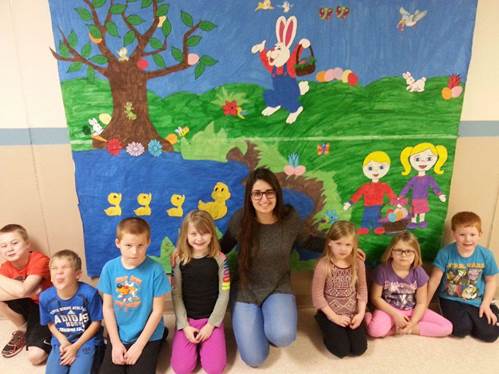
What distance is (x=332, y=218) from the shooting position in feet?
7.41

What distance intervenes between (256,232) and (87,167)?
97cm

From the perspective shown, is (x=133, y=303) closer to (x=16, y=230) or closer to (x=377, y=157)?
(x=16, y=230)

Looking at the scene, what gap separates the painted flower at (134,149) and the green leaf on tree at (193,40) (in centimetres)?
58

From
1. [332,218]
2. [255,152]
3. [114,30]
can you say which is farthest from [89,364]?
[114,30]

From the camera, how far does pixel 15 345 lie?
6.81 ft

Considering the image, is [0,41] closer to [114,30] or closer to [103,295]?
[114,30]

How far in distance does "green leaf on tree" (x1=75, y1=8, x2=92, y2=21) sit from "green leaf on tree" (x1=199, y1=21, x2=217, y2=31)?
0.53 metres

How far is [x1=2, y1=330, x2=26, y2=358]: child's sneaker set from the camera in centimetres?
205

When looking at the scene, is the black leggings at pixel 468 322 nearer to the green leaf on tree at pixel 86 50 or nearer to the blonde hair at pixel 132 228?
the blonde hair at pixel 132 228

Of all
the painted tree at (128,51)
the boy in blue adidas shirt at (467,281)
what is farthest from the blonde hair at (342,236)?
the painted tree at (128,51)

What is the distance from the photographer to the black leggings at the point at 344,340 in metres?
2.01

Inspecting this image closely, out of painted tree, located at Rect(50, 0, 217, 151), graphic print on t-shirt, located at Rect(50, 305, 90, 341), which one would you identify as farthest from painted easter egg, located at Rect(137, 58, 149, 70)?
graphic print on t-shirt, located at Rect(50, 305, 90, 341)

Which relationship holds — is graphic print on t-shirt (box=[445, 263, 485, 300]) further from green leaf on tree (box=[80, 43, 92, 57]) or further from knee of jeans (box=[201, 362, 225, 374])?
green leaf on tree (box=[80, 43, 92, 57])

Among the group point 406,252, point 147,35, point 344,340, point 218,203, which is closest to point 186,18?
point 147,35
